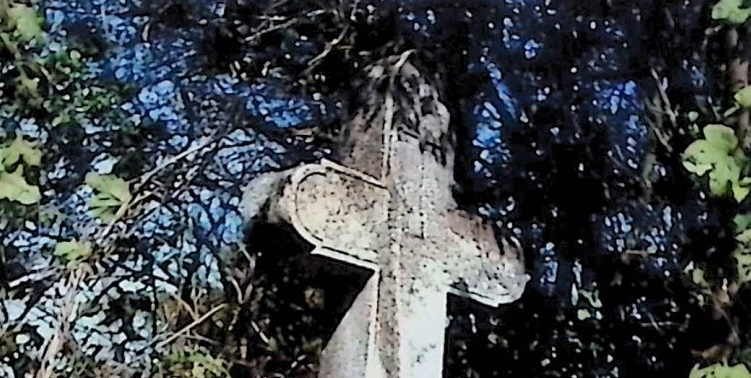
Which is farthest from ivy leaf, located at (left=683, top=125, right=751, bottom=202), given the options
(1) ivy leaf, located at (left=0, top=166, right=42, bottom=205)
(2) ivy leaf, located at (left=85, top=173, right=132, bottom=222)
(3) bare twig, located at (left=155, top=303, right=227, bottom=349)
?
(3) bare twig, located at (left=155, top=303, right=227, bottom=349)

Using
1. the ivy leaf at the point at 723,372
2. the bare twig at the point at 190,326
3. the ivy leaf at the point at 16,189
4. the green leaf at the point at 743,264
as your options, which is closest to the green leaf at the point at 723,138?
the green leaf at the point at 743,264

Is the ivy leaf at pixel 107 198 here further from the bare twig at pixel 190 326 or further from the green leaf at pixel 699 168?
the green leaf at pixel 699 168

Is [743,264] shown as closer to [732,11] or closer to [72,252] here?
[732,11]

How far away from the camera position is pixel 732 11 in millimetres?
1859

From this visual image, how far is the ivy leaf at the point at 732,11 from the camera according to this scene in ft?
6.07

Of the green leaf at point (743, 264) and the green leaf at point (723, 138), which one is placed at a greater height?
the green leaf at point (723, 138)

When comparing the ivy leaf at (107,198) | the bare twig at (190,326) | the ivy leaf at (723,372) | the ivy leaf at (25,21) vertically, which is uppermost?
the ivy leaf at (25,21)

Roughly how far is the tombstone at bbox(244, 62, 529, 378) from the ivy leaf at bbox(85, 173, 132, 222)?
0.39 meters

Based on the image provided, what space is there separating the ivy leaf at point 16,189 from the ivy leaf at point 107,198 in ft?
2.04

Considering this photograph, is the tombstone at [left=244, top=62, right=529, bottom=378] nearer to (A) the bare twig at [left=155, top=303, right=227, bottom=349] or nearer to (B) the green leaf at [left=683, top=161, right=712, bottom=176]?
(B) the green leaf at [left=683, top=161, right=712, bottom=176]

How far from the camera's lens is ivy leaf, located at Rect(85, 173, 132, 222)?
8.29 ft

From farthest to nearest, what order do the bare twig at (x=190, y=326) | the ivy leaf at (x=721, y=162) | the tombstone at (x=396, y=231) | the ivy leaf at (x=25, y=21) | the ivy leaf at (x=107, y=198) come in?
1. the bare twig at (x=190, y=326)
2. the ivy leaf at (x=107, y=198)
3. the tombstone at (x=396, y=231)
4. the ivy leaf at (x=25, y=21)
5. the ivy leaf at (x=721, y=162)

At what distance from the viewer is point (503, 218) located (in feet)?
9.93

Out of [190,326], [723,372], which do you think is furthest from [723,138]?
[190,326]
